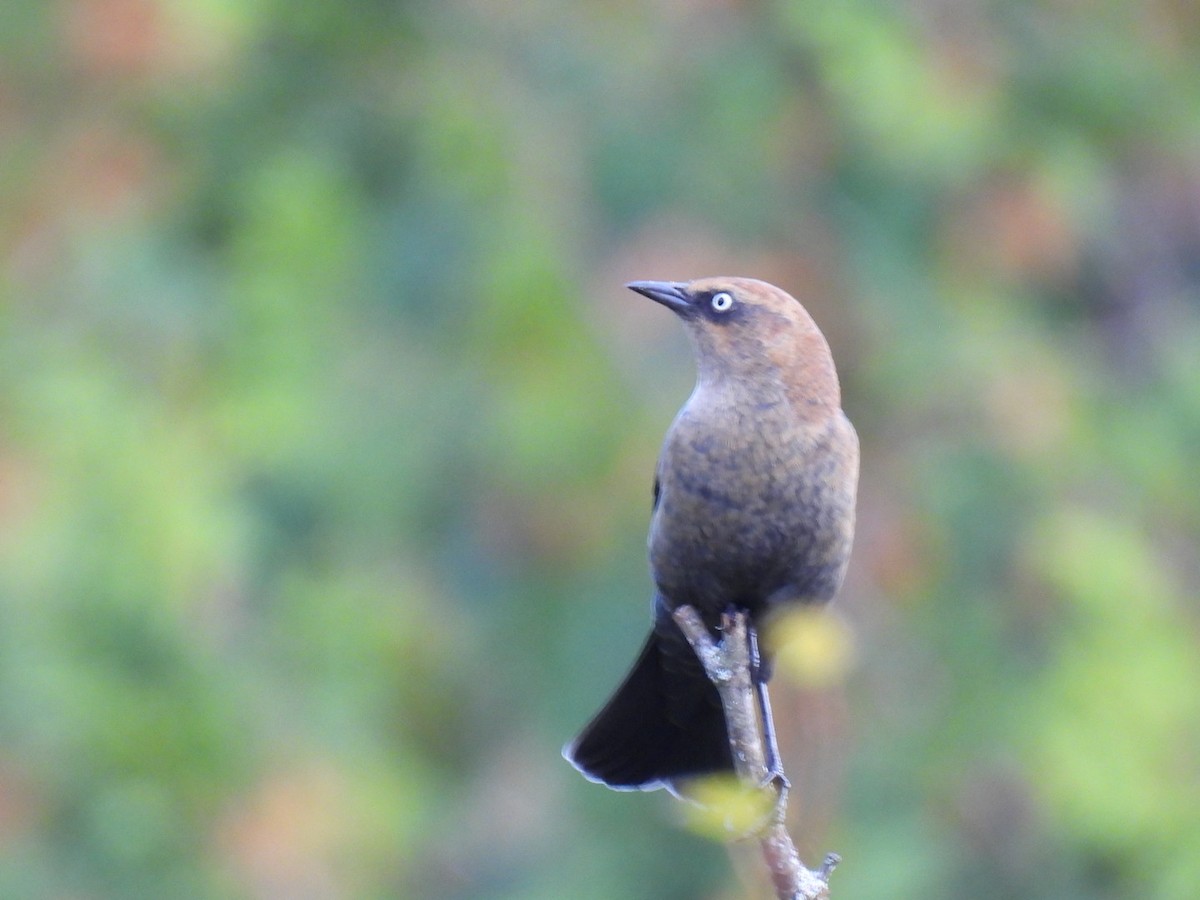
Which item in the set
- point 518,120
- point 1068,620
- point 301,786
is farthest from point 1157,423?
point 301,786

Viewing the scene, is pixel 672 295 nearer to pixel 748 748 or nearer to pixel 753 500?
pixel 753 500

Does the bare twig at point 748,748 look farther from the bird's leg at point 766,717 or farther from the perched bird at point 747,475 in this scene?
the perched bird at point 747,475

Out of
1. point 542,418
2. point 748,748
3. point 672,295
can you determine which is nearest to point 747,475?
point 672,295

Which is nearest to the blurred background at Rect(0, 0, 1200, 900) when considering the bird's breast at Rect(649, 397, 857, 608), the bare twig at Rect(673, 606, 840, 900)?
the bird's breast at Rect(649, 397, 857, 608)

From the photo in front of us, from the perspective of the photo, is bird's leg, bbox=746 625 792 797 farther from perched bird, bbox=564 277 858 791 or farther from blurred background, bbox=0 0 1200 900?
blurred background, bbox=0 0 1200 900

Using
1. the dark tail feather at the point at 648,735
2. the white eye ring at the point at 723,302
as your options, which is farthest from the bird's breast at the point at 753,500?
the dark tail feather at the point at 648,735

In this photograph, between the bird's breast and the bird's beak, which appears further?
the bird's beak

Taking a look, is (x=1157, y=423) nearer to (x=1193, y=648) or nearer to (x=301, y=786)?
(x=1193, y=648)
